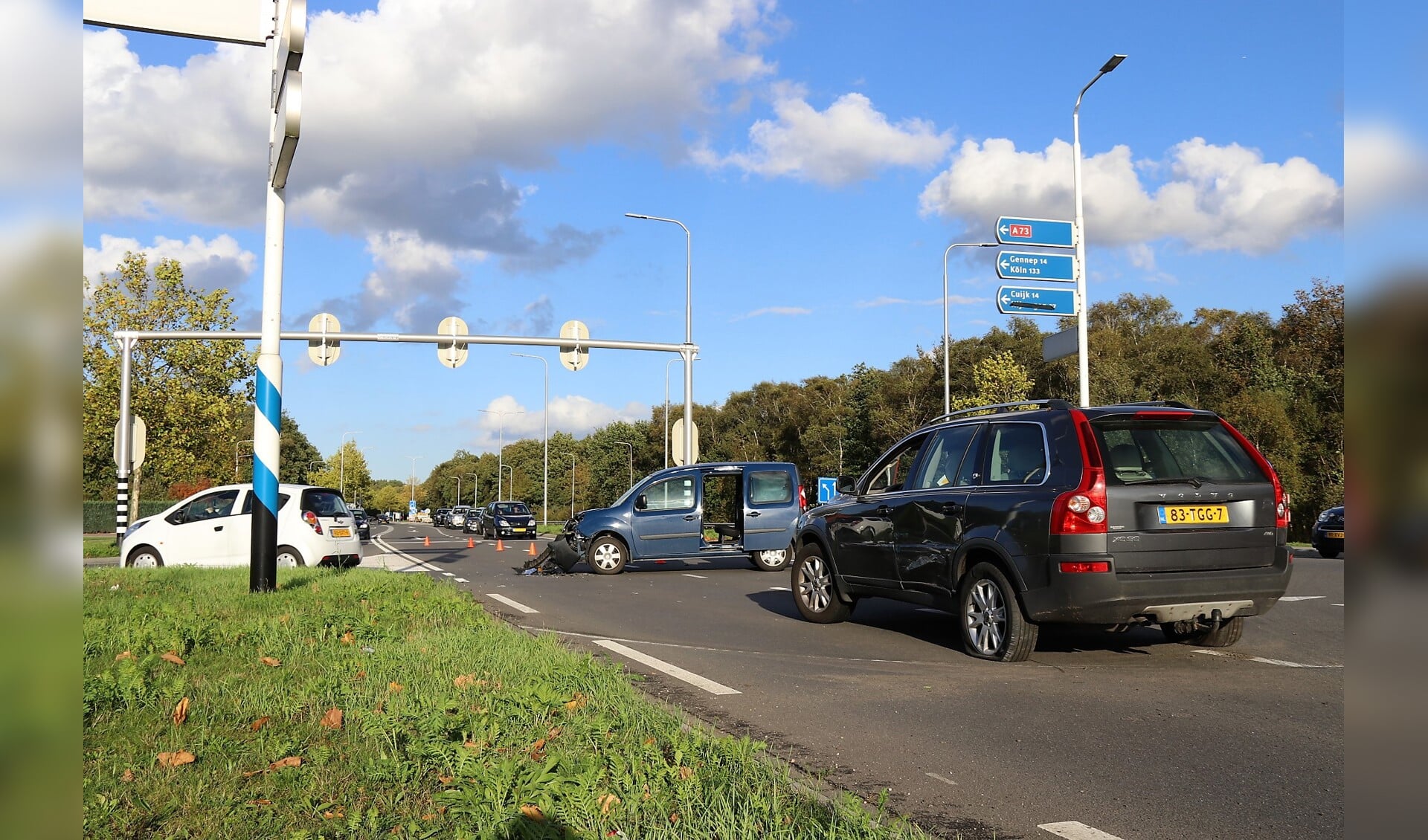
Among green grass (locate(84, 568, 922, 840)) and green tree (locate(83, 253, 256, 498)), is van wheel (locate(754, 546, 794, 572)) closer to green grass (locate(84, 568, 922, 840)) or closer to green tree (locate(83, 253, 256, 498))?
green grass (locate(84, 568, 922, 840))

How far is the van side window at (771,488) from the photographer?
1973 centimetres

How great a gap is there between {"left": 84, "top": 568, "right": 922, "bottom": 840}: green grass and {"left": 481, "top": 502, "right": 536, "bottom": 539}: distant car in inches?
1392

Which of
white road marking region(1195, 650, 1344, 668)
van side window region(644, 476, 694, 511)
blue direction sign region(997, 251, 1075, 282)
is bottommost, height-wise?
white road marking region(1195, 650, 1344, 668)

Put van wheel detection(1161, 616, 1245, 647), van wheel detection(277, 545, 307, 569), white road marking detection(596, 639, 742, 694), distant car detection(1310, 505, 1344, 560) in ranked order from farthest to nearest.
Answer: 1. distant car detection(1310, 505, 1344, 560)
2. van wheel detection(277, 545, 307, 569)
3. van wheel detection(1161, 616, 1245, 647)
4. white road marking detection(596, 639, 742, 694)

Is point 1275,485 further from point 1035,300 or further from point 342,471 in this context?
point 342,471

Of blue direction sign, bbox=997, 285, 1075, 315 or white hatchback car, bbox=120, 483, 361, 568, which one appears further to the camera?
blue direction sign, bbox=997, 285, 1075, 315

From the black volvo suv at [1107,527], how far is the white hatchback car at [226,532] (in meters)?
11.4

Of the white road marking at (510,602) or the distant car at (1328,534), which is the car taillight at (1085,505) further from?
the distant car at (1328,534)

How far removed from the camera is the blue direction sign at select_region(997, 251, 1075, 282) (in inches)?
949

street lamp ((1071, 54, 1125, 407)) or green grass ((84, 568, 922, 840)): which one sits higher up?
street lamp ((1071, 54, 1125, 407))

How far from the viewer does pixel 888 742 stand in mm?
5523

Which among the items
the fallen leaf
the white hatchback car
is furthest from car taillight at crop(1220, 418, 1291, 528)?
the white hatchback car
